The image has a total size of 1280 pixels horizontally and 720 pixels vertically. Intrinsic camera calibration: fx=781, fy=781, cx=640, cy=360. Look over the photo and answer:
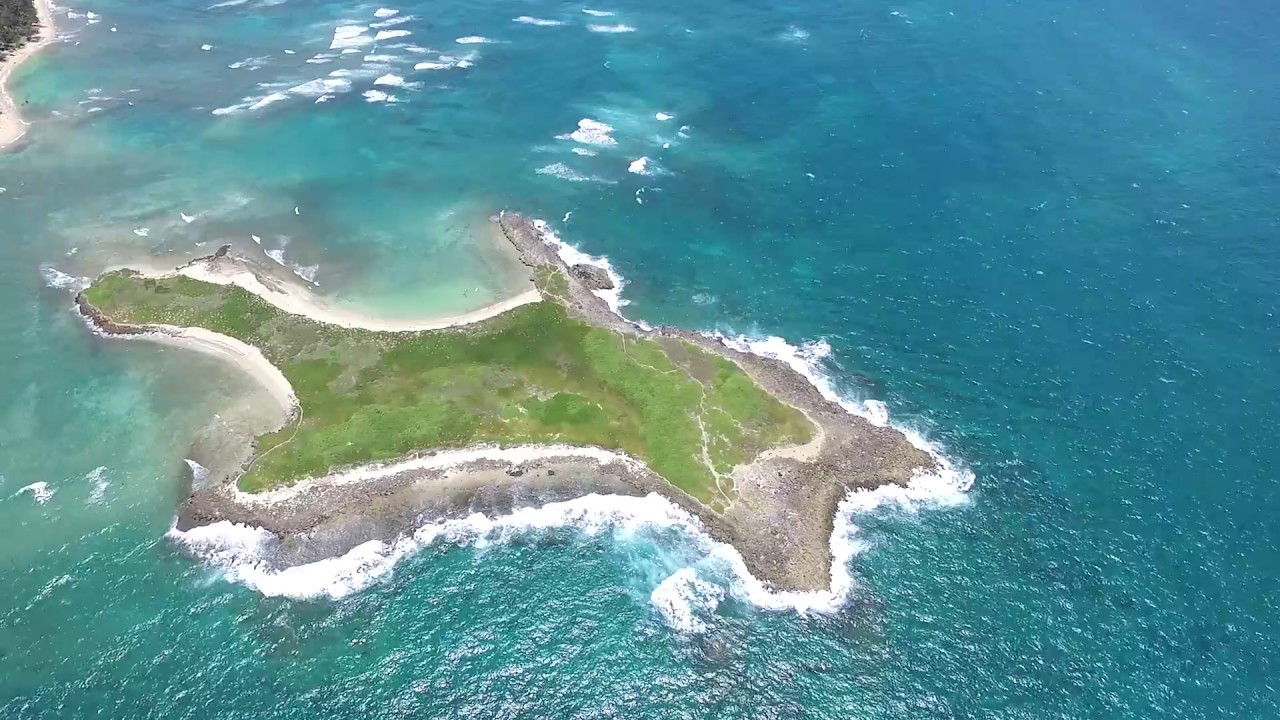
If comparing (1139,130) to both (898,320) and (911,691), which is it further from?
(911,691)

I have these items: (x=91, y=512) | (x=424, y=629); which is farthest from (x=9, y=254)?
(x=424, y=629)

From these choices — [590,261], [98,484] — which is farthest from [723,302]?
[98,484]

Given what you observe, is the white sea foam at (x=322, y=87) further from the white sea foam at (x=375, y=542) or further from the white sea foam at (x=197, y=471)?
the white sea foam at (x=375, y=542)

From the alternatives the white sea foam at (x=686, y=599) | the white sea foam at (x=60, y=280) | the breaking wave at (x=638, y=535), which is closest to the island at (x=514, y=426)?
the breaking wave at (x=638, y=535)

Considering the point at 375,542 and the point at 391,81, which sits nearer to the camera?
the point at 375,542

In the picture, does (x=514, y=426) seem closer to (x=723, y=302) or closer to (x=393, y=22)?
(x=723, y=302)

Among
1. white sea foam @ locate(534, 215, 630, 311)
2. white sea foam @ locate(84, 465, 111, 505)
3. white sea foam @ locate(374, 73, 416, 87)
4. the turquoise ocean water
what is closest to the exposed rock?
white sea foam @ locate(534, 215, 630, 311)
